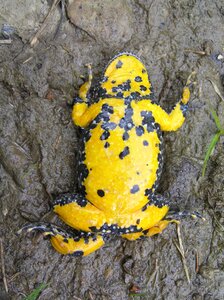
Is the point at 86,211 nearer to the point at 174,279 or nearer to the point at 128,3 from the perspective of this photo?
the point at 174,279

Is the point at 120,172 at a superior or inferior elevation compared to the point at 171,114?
inferior

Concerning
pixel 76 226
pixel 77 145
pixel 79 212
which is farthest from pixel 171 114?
pixel 76 226

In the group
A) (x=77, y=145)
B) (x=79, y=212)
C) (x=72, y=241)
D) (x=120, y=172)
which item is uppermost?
(x=120, y=172)

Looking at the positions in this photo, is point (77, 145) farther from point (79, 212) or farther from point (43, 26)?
point (43, 26)

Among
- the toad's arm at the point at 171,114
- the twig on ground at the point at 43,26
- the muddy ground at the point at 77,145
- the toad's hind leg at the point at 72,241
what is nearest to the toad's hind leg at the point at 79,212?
the toad's hind leg at the point at 72,241

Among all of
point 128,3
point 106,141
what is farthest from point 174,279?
point 128,3

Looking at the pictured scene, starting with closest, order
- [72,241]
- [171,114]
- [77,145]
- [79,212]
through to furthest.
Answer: [79,212] < [72,241] < [171,114] < [77,145]

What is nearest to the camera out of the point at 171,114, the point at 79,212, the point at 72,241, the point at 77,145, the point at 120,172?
the point at 120,172
